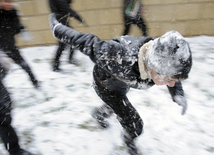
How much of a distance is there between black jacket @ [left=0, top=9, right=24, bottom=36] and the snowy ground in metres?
1.10

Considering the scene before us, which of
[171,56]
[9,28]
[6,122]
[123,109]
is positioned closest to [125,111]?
[123,109]

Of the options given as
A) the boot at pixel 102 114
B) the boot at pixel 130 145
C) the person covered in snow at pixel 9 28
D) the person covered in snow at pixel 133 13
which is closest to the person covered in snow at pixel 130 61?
the boot at pixel 130 145

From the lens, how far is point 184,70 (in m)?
1.15

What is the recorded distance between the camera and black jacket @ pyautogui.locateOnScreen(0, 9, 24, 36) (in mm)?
2404

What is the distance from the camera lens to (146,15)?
15.2 feet

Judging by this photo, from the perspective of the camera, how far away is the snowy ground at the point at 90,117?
6.65ft

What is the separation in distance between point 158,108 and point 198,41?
2.89 meters

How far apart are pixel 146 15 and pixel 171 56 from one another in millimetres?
3915

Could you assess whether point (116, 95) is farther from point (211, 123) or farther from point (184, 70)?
point (211, 123)

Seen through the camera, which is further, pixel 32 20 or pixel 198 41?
pixel 32 20

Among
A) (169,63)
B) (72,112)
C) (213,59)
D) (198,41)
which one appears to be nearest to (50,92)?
(72,112)

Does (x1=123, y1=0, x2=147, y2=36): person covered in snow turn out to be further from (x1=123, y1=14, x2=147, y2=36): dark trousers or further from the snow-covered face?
the snow-covered face

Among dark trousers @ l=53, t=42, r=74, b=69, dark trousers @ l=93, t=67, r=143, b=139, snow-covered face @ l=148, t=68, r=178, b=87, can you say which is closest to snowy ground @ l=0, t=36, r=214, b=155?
dark trousers @ l=53, t=42, r=74, b=69

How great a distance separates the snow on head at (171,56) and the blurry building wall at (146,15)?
3.75m
